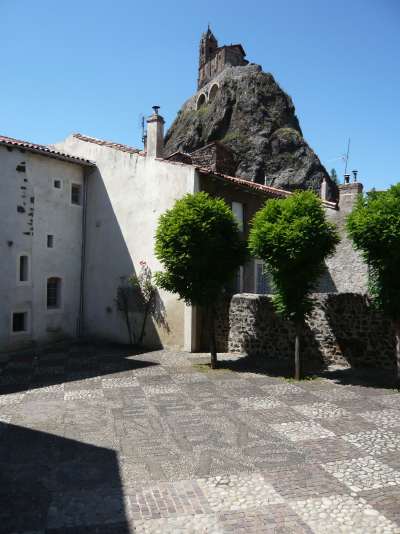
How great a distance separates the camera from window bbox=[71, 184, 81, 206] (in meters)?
18.8

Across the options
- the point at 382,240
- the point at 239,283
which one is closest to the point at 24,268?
the point at 239,283

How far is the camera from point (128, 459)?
666 cm

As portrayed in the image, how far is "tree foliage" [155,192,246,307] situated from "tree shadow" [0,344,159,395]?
3.00 metres

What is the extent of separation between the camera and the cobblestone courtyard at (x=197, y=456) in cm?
503

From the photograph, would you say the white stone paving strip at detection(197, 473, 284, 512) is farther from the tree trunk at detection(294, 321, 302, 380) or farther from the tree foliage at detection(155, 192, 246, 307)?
the tree foliage at detection(155, 192, 246, 307)

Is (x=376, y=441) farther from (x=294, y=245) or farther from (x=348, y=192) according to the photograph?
(x=348, y=192)

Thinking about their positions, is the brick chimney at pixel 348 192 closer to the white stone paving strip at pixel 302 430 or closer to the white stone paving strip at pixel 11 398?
the white stone paving strip at pixel 302 430

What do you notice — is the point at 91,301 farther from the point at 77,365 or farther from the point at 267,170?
the point at 267,170

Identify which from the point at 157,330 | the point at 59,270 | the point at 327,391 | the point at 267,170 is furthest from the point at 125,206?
the point at 267,170

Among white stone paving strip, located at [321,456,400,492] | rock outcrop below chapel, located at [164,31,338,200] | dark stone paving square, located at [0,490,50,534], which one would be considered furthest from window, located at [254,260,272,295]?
rock outcrop below chapel, located at [164,31,338,200]

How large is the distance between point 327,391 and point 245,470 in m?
5.03

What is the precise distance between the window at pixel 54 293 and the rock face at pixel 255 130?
3693 centimetres

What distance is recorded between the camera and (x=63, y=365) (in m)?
13.8

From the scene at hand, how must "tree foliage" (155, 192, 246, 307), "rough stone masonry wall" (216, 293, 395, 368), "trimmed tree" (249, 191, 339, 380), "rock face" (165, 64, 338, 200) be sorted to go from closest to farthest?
"trimmed tree" (249, 191, 339, 380), "rough stone masonry wall" (216, 293, 395, 368), "tree foliage" (155, 192, 246, 307), "rock face" (165, 64, 338, 200)
